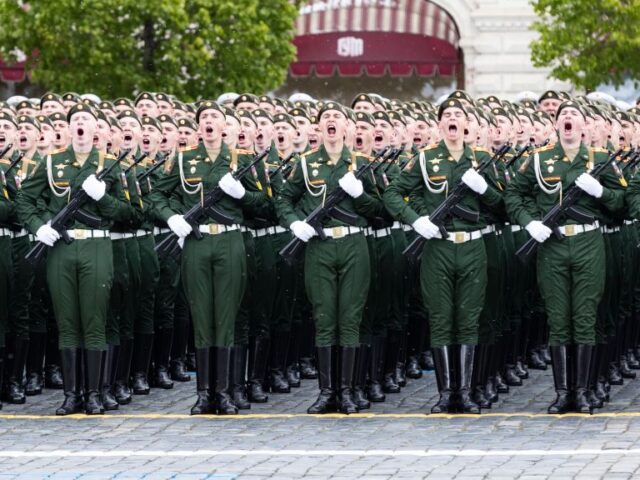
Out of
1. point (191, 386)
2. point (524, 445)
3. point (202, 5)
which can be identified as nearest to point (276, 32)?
point (202, 5)

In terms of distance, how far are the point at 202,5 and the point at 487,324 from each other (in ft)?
51.3

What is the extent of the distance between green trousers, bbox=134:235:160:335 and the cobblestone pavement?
0.72 m

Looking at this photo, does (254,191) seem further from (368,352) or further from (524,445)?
(524,445)

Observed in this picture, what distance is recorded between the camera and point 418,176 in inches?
547

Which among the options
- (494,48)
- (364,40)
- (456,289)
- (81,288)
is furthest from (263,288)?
(494,48)

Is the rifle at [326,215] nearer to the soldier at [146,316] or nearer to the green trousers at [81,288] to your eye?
the green trousers at [81,288]

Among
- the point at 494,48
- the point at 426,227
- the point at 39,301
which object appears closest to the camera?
the point at 426,227

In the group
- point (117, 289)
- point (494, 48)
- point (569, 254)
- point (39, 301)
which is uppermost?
point (494, 48)

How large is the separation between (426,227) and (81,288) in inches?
84.1

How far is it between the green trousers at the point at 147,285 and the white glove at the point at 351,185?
2.06m

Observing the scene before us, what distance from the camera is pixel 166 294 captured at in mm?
15922

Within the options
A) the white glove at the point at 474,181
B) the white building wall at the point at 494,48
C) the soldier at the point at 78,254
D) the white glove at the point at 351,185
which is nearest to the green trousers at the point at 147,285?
the soldier at the point at 78,254

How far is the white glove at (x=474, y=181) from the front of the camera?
13578 mm

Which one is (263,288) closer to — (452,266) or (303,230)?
(303,230)
